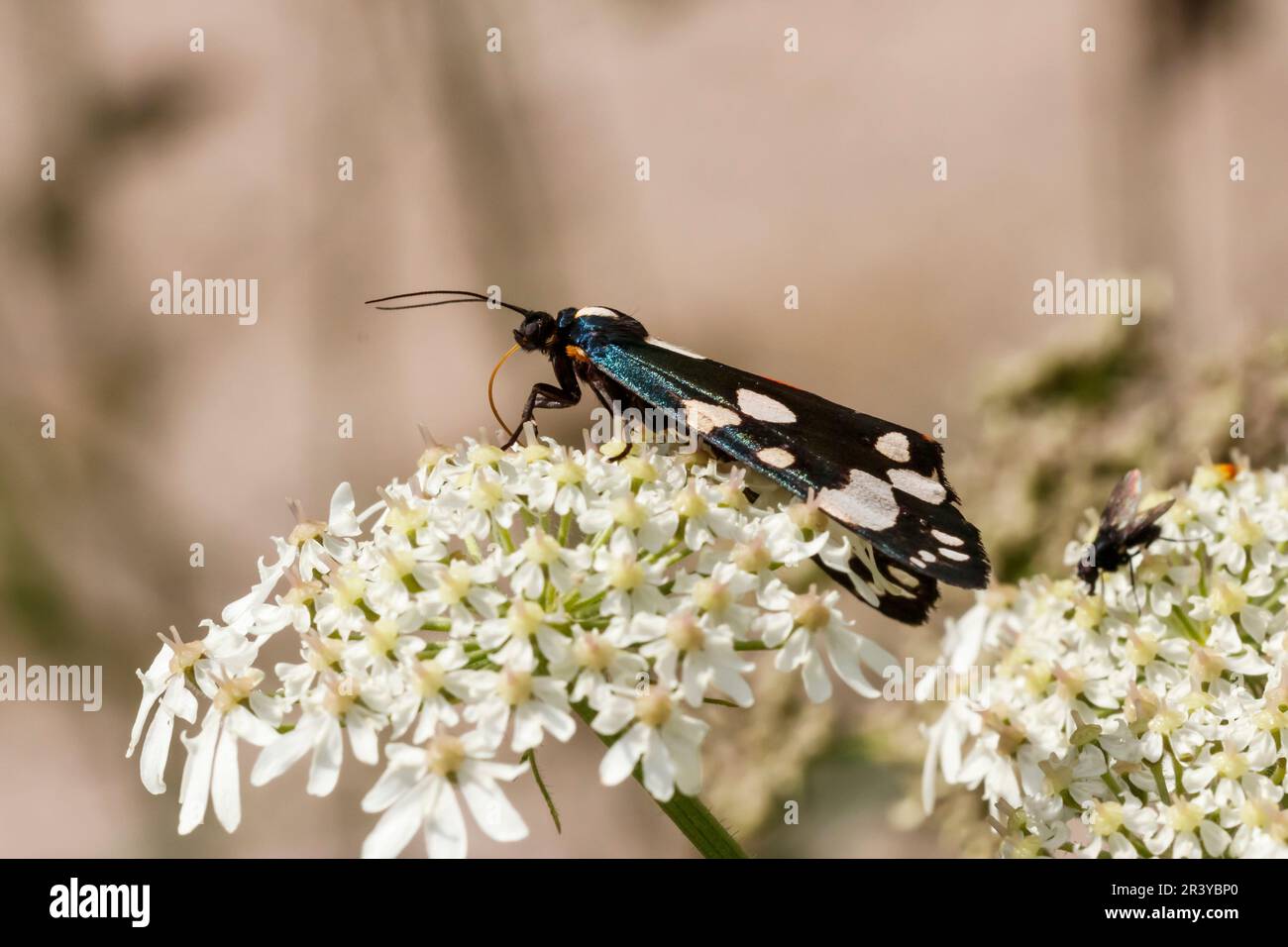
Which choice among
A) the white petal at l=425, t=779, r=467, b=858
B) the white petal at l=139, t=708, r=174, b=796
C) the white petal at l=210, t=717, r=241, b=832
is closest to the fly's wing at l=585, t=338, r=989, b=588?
the white petal at l=425, t=779, r=467, b=858

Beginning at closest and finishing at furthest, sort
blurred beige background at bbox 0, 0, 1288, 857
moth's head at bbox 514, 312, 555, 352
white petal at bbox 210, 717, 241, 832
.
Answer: white petal at bbox 210, 717, 241, 832, moth's head at bbox 514, 312, 555, 352, blurred beige background at bbox 0, 0, 1288, 857

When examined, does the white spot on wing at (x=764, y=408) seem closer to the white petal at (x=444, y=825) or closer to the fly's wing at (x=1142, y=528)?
the fly's wing at (x=1142, y=528)

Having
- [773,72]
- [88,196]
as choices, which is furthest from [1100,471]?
[88,196]

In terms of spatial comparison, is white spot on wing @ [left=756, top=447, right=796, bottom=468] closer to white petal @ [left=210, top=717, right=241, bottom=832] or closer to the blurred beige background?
white petal @ [left=210, top=717, right=241, bottom=832]

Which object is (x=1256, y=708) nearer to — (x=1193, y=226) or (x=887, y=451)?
(x=887, y=451)

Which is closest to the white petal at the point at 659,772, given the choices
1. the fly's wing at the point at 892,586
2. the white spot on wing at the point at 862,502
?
the white spot on wing at the point at 862,502

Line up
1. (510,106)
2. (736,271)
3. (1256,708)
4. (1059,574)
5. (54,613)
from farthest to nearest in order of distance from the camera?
(736,271) → (510,106) → (54,613) → (1059,574) → (1256,708)

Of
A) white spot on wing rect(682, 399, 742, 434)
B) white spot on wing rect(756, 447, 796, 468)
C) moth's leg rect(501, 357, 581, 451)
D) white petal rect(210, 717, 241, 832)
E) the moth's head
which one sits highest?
the moth's head

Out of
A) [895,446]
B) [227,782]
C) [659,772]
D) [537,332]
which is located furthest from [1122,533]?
[227,782]
